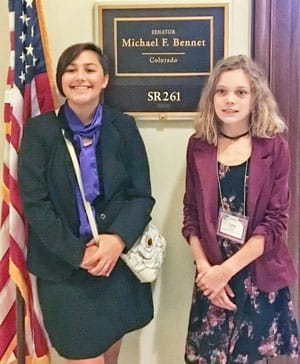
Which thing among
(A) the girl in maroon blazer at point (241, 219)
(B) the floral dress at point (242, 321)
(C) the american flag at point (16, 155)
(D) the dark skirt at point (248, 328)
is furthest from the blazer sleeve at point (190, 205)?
(C) the american flag at point (16, 155)

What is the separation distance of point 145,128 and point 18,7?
0.63 meters

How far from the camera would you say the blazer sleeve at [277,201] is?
6.52 ft

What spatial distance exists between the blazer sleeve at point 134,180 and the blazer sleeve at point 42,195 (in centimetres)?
17

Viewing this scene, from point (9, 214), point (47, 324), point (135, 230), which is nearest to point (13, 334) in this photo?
point (47, 324)

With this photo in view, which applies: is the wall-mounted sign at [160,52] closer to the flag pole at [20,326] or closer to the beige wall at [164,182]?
the beige wall at [164,182]

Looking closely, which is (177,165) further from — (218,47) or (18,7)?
(18,7)

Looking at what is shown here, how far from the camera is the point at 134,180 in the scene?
2.12 m

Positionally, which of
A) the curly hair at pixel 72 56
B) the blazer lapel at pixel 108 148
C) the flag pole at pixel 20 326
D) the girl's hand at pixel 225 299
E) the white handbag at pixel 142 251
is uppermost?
the curly hair at pixel 72 56

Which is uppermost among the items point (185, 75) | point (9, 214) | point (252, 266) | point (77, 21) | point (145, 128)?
point (77, 21)

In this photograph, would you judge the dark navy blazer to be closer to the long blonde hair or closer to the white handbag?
the white handbag

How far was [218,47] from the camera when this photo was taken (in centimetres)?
226

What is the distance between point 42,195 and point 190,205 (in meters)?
0.51

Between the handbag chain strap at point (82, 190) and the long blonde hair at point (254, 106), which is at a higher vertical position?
the long blonde hair at point (254, 106)

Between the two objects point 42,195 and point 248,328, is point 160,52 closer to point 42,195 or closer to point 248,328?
point 42,195
